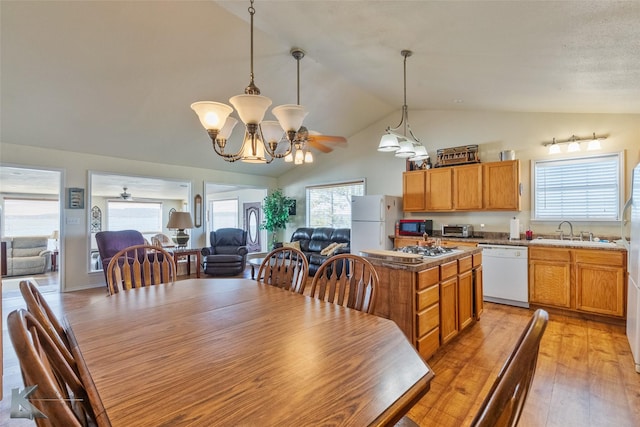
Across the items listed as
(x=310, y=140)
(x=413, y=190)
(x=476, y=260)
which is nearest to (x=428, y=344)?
(x=476, y=260)

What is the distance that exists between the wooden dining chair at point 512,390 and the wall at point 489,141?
454cm

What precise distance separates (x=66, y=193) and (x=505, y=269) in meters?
6.72

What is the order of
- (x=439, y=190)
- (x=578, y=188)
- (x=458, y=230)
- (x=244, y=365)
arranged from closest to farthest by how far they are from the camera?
(x=244, y=365), (x=578, y=188), (x=458, y=230), (x=439, y=190)

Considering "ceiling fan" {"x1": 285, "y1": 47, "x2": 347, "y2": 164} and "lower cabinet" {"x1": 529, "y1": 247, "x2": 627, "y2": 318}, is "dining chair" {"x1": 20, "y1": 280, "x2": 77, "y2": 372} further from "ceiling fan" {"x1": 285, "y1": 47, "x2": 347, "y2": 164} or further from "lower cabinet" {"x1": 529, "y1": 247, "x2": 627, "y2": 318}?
"lower cabinet" {"x1": 529, "y1": 247, "x2": 627, "y2": 318}

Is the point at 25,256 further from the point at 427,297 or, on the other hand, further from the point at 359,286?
the point at 427,297

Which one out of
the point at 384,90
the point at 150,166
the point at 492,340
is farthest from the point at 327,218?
the point at 492,340

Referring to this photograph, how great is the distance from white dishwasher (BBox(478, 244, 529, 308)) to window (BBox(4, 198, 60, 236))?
1019cm

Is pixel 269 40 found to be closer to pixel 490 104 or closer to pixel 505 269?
pixel 490 104

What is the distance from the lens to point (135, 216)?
377 inches

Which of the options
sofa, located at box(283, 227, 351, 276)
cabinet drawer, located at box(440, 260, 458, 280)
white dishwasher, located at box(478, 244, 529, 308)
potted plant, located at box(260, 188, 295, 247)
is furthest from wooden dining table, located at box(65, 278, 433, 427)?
potted plant, located at box(260, 188, 295, 247)

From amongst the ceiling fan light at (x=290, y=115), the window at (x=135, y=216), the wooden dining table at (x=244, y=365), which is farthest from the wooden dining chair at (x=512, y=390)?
the window at (x=135, y=216)

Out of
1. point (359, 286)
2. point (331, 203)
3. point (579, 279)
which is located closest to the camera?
point (359, 286)

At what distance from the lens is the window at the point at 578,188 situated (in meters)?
3.85

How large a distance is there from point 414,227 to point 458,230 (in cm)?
68
